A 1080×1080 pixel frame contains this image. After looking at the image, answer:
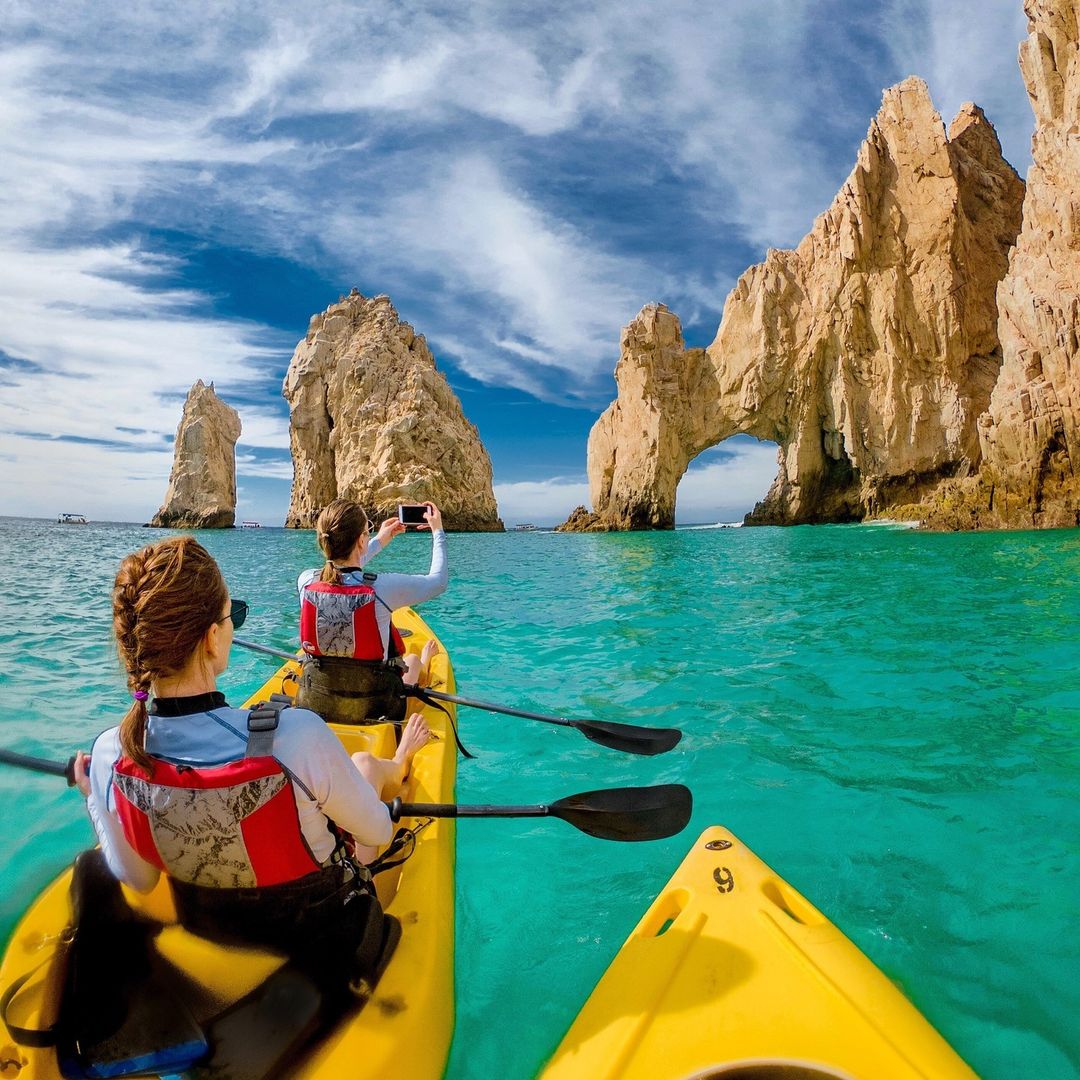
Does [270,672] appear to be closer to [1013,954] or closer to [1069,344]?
[1013,954]

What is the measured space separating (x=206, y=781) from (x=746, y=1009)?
1.53 metres

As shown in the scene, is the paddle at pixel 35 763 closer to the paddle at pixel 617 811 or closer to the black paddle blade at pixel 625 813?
the paddle at pixel 617 811

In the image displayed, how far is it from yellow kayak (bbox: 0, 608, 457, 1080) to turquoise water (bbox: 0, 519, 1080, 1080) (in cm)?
50

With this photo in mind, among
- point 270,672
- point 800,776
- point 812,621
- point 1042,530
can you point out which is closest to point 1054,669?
point 812,621

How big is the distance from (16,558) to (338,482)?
138 ft

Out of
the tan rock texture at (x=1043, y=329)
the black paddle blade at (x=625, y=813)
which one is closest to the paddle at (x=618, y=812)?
the black paddle blade at (x=625, y=813)

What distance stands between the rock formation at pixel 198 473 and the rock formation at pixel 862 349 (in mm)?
50408

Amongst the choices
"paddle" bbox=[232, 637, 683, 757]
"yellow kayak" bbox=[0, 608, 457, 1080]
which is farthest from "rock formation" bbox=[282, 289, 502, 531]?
"yellow kayak" bbox=[0, 608, 457, 1080]

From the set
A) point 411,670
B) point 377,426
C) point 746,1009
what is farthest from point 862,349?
point 746,1009

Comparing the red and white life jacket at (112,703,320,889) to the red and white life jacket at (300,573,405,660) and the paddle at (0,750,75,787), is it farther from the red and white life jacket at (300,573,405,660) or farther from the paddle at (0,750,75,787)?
the red and white life jacket at (300,573,405,660)

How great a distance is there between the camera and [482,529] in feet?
214

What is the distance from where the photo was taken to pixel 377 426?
62531 mm

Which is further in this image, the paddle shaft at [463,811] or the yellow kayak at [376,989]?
the paddle shaft at [463,811]

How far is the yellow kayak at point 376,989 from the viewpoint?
4.96 feet
